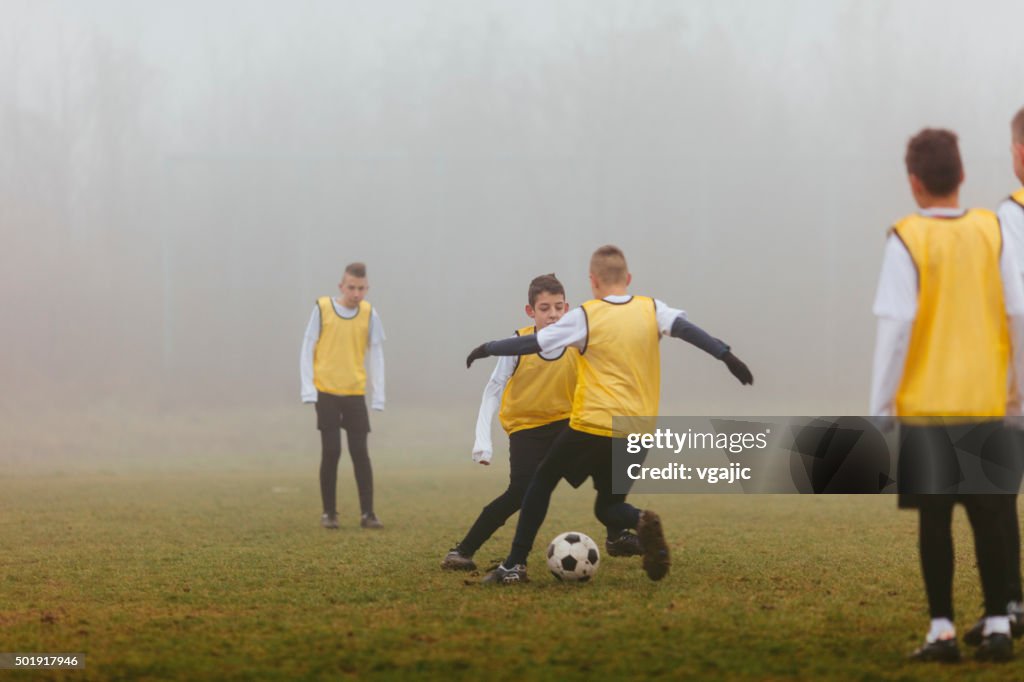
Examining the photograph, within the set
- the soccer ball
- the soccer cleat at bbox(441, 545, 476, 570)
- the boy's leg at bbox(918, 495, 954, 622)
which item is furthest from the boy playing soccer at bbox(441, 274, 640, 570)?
the boy's leg at bbox(918, 495, 954, 622)

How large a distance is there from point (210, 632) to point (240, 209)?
27.6 metres

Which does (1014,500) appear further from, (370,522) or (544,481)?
(370,522)

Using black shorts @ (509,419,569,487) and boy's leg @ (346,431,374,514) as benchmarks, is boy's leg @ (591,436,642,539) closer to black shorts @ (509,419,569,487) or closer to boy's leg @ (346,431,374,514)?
black shorts @ (509,419,569,487)

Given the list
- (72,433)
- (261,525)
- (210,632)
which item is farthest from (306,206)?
(210,632)

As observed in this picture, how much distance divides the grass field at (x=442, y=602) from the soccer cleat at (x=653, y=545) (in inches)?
4.4

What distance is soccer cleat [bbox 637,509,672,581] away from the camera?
5.82m

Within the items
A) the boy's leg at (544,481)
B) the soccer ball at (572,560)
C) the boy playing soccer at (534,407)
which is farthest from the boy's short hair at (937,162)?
the soccer ball at (572,560)

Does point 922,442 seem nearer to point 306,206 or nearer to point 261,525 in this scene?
point 261,525

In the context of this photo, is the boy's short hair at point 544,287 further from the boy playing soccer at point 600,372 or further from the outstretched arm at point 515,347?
the outstretched arm at point 515,347

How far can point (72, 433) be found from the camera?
81.0ft

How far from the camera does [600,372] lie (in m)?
6.07

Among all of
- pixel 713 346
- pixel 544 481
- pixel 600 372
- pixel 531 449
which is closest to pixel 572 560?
pixel 544 481

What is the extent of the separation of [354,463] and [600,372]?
4145mm

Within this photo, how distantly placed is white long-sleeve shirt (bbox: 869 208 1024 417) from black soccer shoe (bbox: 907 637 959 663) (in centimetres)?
79
